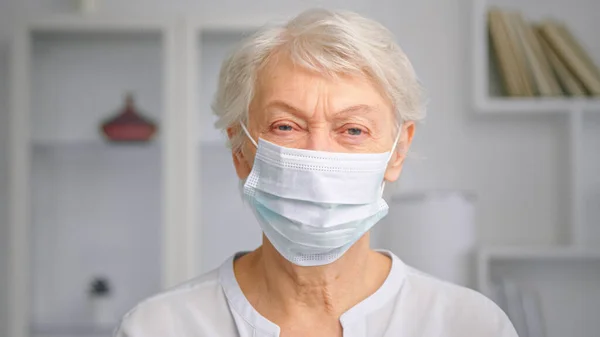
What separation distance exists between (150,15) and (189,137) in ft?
1.93

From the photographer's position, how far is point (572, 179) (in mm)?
2773

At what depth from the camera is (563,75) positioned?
2.77 m

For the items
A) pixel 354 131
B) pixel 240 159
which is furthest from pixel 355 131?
pixel 240 159

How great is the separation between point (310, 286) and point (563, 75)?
1812 millimetres

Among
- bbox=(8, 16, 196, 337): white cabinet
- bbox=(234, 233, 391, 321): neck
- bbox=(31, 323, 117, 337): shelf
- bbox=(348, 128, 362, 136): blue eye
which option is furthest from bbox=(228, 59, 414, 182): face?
bbox=(31, 323, 117, 337): shelf

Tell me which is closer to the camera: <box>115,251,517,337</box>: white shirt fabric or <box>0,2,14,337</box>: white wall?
<box>115,251,517,337</box>: white shirt fabric

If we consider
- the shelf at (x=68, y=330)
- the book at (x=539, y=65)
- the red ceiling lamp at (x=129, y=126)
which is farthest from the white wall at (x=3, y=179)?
the book at (x=539, y=65)

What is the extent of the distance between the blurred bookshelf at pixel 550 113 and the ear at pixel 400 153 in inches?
53.1

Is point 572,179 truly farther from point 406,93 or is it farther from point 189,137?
point 406,93

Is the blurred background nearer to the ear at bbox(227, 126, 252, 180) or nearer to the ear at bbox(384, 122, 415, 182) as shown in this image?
the ear at bbox(384, 122, 415, 182)

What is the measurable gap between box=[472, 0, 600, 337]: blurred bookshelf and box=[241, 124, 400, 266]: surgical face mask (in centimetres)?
149

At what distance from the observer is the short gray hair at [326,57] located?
4.17ft

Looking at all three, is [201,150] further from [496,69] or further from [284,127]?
[284,127]

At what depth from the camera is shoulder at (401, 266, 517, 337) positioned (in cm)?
136
